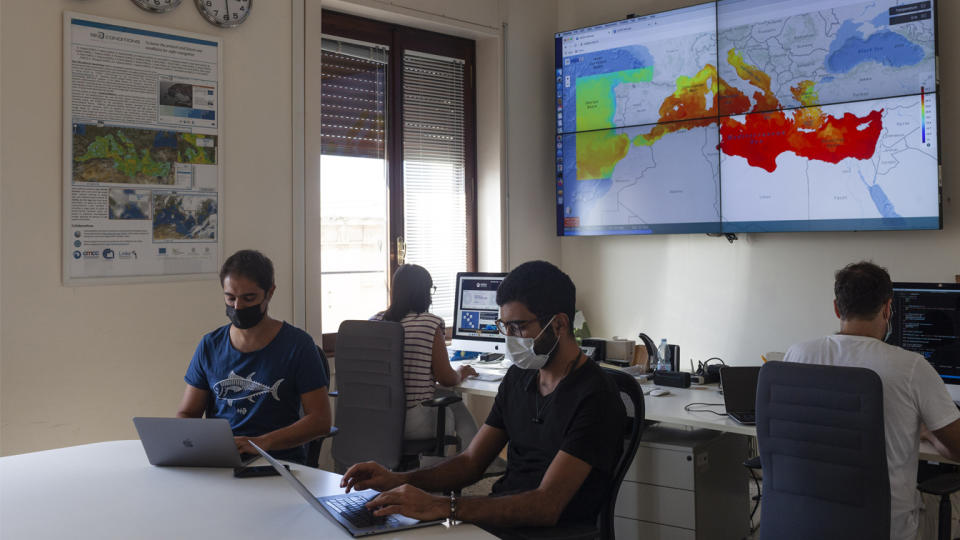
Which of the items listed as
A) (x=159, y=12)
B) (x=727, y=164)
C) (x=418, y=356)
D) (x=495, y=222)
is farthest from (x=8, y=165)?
(x=727, y=164)

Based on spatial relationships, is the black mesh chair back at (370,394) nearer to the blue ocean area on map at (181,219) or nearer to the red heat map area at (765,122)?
the blue ocean area on map at (181,219)

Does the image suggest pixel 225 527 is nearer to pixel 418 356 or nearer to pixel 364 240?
pixel 418 356

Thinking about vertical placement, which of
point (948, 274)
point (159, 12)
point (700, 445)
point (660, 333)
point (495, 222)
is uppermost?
point (159, 12)

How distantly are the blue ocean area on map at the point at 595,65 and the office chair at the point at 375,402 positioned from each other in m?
2.25

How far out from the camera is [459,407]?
3.59 m

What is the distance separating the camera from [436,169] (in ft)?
16.6

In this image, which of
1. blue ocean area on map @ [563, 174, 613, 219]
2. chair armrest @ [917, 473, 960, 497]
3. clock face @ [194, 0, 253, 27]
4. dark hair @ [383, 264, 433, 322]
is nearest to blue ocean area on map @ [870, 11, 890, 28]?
blue ocean area on map @ [563, 174, 613, 219]

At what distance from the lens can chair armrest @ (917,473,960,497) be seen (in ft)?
7.35

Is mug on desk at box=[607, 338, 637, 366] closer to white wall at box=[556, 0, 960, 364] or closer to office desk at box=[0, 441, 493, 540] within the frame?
white wall at box=[556, 0, 960, 364]

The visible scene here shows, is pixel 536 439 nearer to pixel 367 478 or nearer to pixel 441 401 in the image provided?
pixel 367 478

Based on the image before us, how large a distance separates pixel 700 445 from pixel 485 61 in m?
3.04

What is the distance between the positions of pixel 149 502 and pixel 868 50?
12.1 feet

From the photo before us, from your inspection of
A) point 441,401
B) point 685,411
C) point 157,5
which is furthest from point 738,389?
point 157,5

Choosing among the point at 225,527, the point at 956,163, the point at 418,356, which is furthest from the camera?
the point at 956,163
